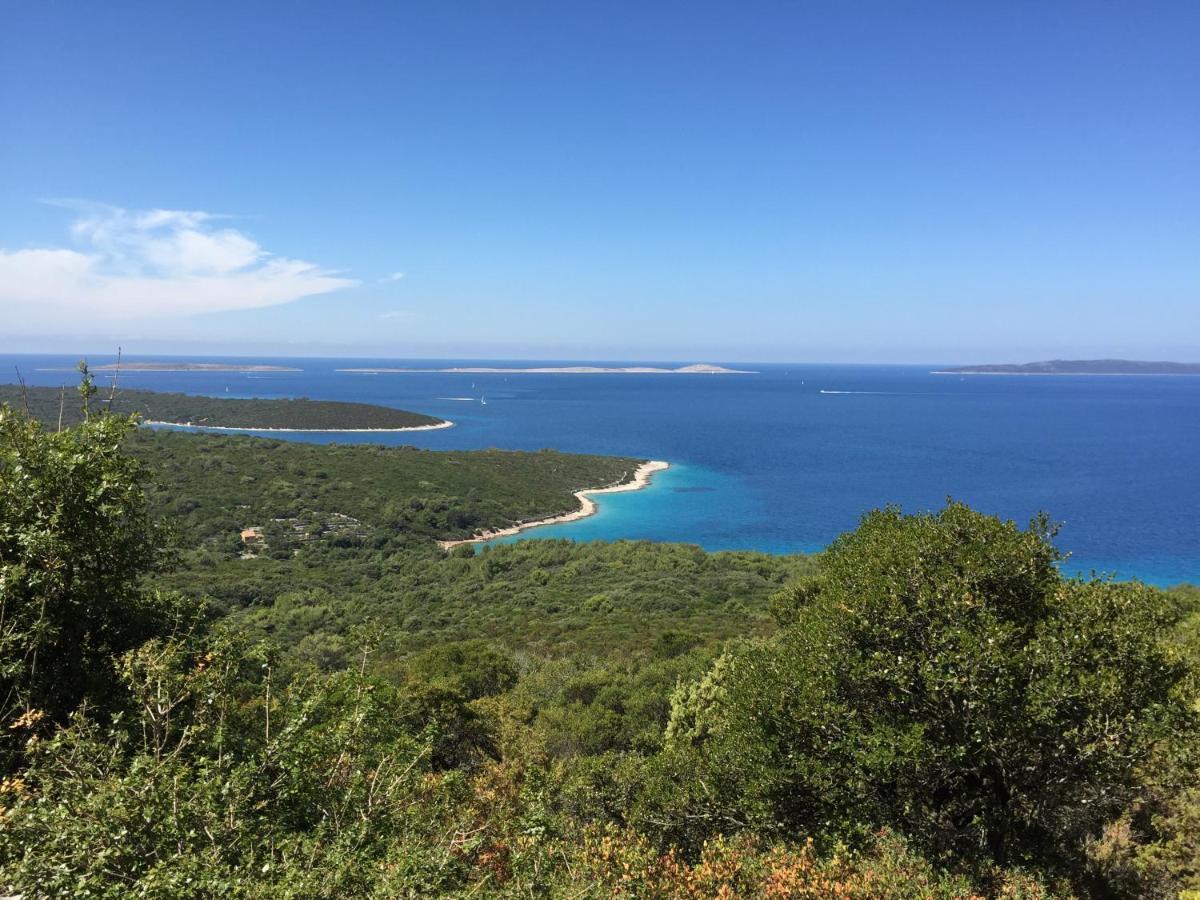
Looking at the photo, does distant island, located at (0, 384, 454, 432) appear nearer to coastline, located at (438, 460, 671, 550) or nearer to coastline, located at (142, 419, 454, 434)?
coastline, located at (142, 419, 454, 434)

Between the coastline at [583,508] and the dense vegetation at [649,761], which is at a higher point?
the dense vegetation at [649,761]

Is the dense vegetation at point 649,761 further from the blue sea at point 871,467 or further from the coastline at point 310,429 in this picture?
the coastline at point 310,429

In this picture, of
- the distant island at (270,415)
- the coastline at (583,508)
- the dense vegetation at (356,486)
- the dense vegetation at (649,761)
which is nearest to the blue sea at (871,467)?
the coastline at (583,508)

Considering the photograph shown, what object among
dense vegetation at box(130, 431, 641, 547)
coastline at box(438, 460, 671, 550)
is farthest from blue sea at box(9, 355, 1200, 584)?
dense vegetation at box(130, 431, 641, 547)

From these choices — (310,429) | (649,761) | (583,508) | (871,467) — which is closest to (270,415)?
(310,429)

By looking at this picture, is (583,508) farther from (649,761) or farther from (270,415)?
(270,415)

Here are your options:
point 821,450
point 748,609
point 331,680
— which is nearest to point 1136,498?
point 821,450

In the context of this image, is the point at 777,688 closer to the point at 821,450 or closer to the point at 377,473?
the point at 377,473
